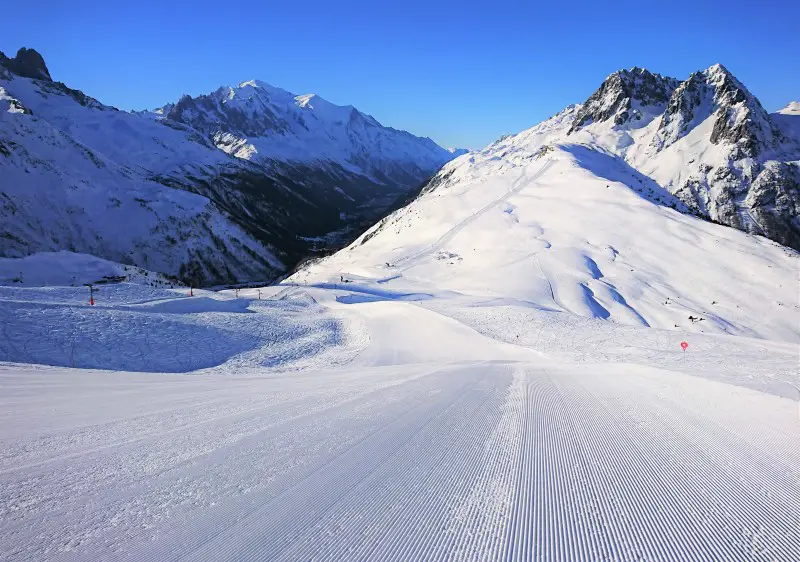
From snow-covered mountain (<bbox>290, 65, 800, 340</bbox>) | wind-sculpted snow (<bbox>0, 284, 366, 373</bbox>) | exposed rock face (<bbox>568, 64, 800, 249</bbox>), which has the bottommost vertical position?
wind-sculpted snow (<bbox>0, 284, 366, 373</bbox>)

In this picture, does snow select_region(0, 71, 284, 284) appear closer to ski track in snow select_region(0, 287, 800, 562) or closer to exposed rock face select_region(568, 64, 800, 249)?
→ ski track in snow select_region(0, 287, 800, 562)

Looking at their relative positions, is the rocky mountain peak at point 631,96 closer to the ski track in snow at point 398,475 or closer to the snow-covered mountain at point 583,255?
the snow-covered mountain at point 583,255

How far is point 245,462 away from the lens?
489 cm

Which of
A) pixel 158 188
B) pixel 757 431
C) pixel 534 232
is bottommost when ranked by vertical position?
pixel 757 431

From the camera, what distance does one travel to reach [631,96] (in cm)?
14988

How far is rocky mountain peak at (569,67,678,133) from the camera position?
147000mm

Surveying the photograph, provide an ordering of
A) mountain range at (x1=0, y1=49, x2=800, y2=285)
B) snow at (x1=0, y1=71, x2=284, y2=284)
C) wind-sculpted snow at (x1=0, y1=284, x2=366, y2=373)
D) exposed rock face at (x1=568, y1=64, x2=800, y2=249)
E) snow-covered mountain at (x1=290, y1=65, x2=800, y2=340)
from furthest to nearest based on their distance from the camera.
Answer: exposed rock face at (x1=568, y1=64, x2=800, y2=249)
mountain range at (x1=0, y1=49, x2=800, y2=285)
snow at (x1=0, y1=71, x2=284, y2=284)
snow-covered mountain at (x1=290, y1=65, x2=800, y2=340)
wind-sculpted snow at (x1=0, y1=284, x2=366, y2=373)

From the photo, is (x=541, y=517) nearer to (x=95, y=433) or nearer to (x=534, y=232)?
(x=95, y=433)

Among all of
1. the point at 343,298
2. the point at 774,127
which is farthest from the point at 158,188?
the point at 774,127

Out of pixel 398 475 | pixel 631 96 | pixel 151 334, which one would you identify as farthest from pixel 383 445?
pixel 631 96

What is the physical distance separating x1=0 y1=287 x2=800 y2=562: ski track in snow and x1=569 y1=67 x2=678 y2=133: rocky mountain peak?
164535 millimetres

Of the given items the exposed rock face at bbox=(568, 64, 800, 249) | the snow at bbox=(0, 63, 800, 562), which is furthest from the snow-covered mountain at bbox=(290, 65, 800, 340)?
the snow at bbox=(0, 63, 800, 562)

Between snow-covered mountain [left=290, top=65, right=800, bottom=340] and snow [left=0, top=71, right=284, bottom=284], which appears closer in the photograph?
snow-covered mountain [left=290, top=65, right=800, bottom=340]

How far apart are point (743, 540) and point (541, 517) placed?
1.55 meters
